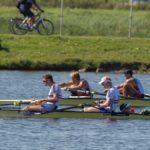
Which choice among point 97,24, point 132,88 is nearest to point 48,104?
point 132,88

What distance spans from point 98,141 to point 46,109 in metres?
4.26

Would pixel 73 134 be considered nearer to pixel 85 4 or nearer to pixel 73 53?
pixel 73 53

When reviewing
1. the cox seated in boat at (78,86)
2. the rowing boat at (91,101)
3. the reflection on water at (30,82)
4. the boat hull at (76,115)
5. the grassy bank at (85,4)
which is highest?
the grassy bank at (85,4)

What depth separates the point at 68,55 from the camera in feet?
151

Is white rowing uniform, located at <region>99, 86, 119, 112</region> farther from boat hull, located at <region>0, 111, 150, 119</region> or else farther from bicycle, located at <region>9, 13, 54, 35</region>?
bicycle, located at <region>9, 13, 54, 35</region>

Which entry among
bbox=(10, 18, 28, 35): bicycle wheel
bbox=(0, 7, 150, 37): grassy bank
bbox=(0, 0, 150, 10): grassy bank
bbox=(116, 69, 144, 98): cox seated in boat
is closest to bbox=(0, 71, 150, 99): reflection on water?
bbox=(10, 18, 28, 35): bicycle wheel

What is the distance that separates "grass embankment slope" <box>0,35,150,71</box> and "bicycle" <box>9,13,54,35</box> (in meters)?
0.39

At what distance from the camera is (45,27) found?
159 ft

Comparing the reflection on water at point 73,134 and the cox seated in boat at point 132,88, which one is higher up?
the cox seated in boat at point 132,88

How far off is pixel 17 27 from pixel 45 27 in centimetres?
131

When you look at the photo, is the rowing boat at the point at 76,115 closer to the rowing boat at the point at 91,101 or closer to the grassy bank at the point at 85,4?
the rowing boat at the point at 91,101

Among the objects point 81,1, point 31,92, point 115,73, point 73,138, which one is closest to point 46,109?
point 73,138

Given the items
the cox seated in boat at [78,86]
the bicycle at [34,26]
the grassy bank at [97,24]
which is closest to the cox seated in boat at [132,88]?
the cox seated in boat at [78,86]

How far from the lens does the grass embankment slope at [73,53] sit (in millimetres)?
45156
